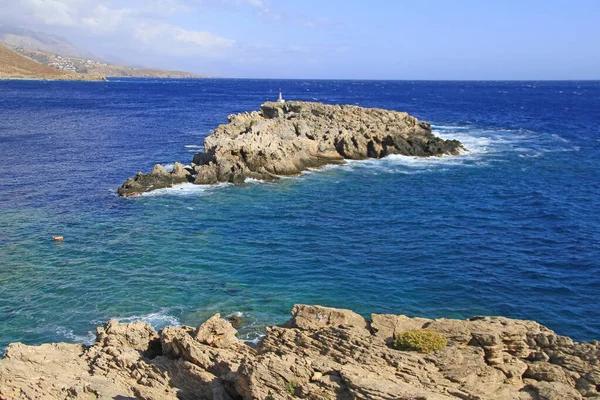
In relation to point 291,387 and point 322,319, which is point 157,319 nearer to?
point 322,319

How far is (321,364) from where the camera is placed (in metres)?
18.2

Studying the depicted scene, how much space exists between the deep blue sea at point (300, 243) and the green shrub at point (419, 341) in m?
12.0

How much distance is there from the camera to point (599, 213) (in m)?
52.0

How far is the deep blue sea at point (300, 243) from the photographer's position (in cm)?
3228

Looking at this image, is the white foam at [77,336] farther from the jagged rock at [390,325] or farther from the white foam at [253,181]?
the white foam at [253,181]

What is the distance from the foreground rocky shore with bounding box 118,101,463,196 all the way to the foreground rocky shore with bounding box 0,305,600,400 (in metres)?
38.0

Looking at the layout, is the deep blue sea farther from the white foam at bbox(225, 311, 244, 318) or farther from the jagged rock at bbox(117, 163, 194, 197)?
the jagged rock at bbox(117, 163, 194, 197)

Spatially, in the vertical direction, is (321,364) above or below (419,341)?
below

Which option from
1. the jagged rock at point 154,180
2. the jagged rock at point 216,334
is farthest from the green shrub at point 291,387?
the jagged rock at point 154,180

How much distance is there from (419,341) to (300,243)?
24666 mm

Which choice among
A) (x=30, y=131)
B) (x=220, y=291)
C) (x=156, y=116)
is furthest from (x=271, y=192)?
(x=156, y=116)

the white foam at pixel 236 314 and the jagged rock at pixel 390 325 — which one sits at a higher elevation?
the jagged rock at pixel 390 325

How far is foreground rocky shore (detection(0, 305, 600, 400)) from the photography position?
17.2 meters

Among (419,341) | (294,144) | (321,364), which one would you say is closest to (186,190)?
(294,144)
